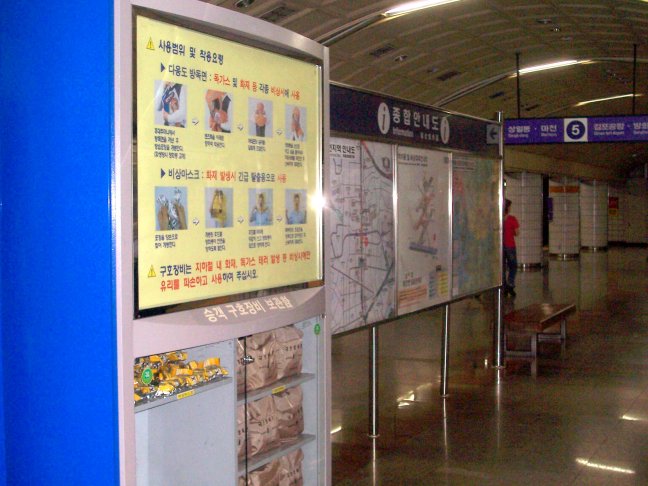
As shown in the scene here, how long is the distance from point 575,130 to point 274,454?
37.0 feet

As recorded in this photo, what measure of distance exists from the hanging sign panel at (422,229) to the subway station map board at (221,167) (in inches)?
104

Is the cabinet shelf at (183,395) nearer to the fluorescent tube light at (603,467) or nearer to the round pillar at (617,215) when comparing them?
the fluorescent tube light at (603,467)

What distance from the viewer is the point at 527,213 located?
2472cm

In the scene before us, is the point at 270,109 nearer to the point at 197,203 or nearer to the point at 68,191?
the point at 197,203

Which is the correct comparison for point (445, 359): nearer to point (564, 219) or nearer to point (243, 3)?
point (243, 3)

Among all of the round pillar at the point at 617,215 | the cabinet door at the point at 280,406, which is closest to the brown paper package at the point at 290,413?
the cabinet door at the point at 280,406

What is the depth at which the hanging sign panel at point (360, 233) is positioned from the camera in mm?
5434

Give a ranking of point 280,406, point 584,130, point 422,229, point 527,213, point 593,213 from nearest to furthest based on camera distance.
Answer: point 280,406 < point 422,229 < point 584,130 < point 527,213 < point 593,213

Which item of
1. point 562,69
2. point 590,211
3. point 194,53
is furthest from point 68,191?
point 590,211

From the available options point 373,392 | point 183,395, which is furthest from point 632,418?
point 183,395

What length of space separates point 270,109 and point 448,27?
1227 centimetres

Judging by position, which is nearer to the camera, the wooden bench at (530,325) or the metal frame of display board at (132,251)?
the metal frame of display board at (132,251)

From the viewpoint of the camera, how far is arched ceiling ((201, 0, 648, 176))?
13057 mm

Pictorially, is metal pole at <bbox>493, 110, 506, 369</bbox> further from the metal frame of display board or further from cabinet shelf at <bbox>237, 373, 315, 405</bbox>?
the metal frame of display board
